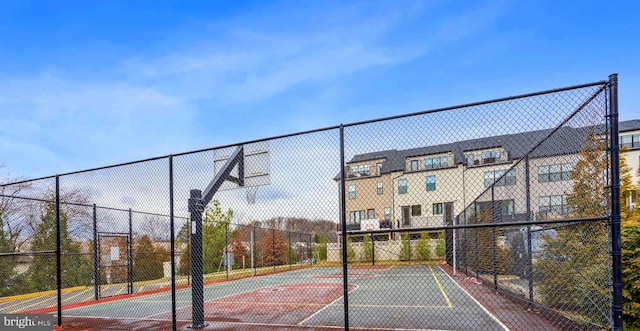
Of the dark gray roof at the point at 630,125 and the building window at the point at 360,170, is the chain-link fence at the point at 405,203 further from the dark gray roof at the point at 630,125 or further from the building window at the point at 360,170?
the dark gray roof at the point at 630,125

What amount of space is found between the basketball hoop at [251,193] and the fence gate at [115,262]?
28.1ft

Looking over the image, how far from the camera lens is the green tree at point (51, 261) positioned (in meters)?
14.1

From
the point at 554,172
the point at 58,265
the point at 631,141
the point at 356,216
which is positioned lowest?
the point at 58,265

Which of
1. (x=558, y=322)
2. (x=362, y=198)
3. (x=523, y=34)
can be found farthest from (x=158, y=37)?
(x=558, y=322)

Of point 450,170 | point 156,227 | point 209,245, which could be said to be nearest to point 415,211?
point 450,170

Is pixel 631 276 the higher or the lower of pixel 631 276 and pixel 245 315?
the higher

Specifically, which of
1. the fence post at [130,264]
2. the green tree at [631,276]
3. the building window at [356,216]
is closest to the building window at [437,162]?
the building window at [356,216]

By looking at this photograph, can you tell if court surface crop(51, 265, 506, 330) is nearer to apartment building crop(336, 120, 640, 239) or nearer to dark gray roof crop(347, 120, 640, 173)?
apartment building crop(336, 120, 640, 239)

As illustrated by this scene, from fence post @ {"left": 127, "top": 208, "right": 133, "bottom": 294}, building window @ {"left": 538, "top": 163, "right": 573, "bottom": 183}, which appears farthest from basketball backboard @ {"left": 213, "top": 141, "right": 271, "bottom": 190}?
fence post @ {"left": 127, "top": 208, "right": 133, "bottom": 294}

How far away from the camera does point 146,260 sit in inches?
576

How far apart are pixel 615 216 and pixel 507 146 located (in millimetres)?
1764

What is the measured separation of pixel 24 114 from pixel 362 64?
12778 mm

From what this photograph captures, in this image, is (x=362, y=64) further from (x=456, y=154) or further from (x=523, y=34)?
(x=456, y=154)

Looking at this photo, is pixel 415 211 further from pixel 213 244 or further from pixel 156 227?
pixel 213 244
